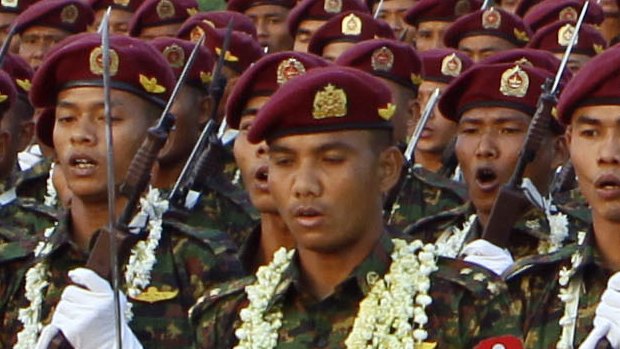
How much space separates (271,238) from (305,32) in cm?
490

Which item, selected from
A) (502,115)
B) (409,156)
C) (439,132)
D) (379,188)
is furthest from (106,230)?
(439,132)

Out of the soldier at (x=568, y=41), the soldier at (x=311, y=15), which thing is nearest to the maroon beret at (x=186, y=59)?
the soldier at (x=568, y=41)

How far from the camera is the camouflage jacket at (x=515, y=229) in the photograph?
359 inches

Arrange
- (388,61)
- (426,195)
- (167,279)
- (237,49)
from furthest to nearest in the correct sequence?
(237,49) → (388,61) → (426,195) → (167,279)

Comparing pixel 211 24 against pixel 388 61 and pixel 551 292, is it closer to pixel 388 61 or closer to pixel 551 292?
pixel 388 61

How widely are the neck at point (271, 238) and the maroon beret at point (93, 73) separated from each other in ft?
2.10

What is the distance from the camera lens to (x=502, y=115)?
31.2 ft

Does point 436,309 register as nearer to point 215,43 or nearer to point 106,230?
point 106,230

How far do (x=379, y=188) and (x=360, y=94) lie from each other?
0.90 feet

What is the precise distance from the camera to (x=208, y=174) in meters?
10.0

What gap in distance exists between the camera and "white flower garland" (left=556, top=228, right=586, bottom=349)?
7.28 metres

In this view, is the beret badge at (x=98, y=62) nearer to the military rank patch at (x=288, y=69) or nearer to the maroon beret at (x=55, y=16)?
the military rank patch at (x=288, y=69)

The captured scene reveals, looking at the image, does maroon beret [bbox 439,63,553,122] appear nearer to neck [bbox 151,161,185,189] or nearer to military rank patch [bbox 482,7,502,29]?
neck [bbox 151,161,185,189]

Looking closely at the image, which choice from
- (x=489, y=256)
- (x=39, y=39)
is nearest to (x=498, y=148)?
(x=489, y=256)
